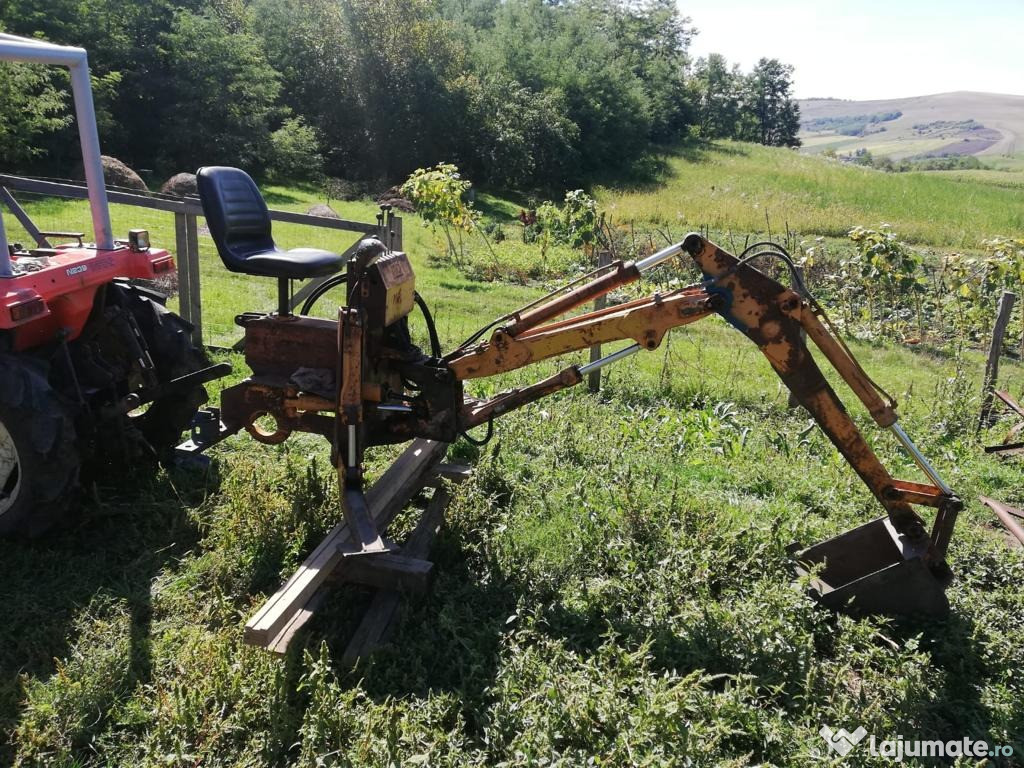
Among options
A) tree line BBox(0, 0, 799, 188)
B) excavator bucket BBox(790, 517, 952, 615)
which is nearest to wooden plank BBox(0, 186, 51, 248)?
excavator bucket BBox(790, 517, 952, 615)

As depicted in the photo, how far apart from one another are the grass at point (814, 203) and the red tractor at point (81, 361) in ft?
48.8

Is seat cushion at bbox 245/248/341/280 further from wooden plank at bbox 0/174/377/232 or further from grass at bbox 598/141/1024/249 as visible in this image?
grass at bbox 598/141/1024/249

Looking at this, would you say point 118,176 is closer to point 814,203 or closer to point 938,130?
point 814,203

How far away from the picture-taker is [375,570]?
3539 millimetres

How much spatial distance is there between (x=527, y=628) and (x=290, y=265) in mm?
2048

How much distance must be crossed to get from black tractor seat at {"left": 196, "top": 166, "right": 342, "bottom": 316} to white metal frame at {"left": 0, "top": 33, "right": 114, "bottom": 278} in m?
0.55

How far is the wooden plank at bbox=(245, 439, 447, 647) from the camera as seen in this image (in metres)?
3.01

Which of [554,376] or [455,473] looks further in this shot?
[455,473]

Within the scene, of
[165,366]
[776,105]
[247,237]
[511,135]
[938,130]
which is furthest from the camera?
[938,130]

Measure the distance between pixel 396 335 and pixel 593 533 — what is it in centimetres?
145

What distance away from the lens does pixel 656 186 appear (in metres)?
30.4

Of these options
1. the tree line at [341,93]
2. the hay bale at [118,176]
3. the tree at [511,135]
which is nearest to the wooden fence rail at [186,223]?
the hay bale at [118,176]

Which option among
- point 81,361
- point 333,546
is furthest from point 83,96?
point 333,546

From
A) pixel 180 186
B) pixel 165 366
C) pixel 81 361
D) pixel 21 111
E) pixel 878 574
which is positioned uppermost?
pixel 21 111
